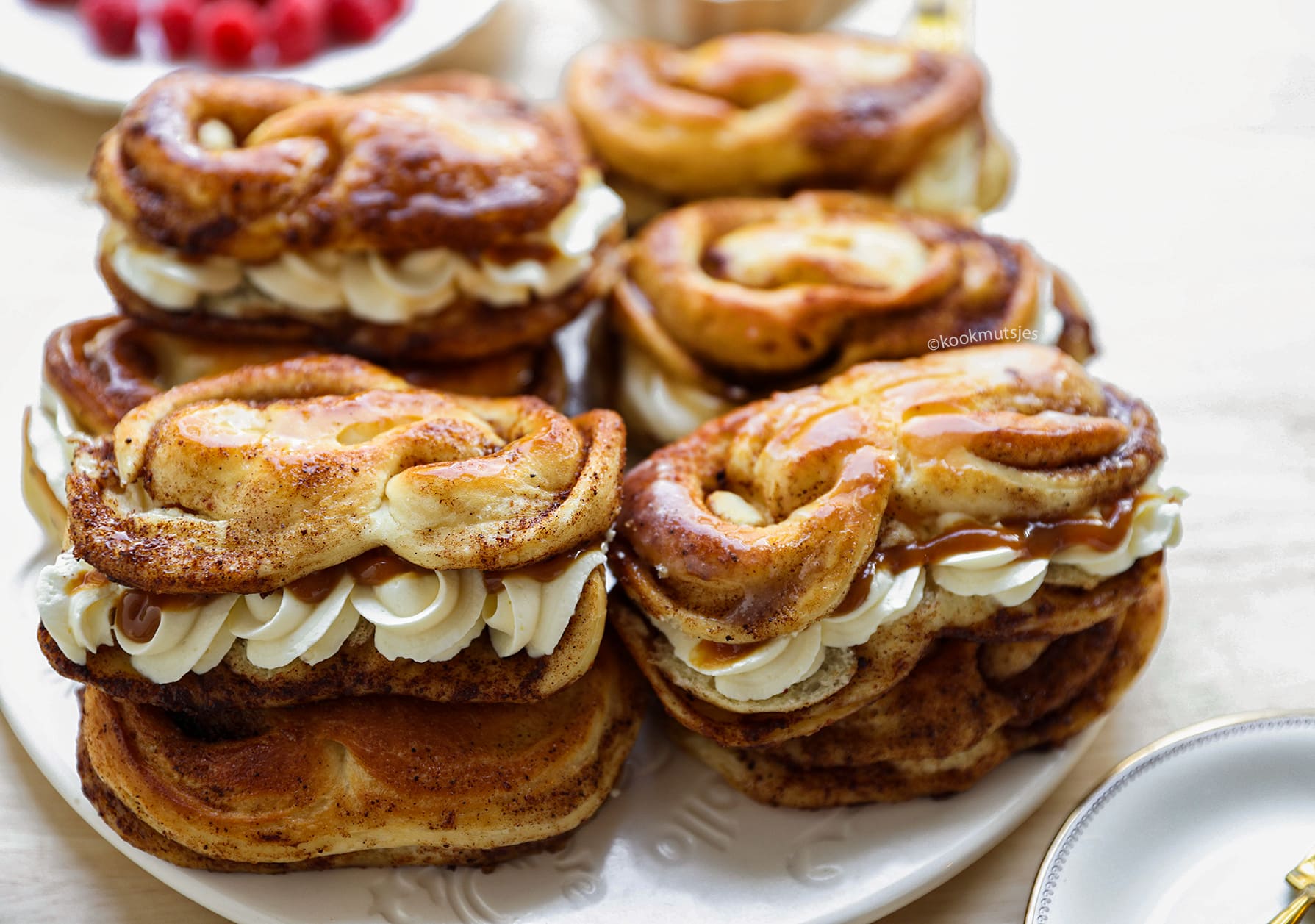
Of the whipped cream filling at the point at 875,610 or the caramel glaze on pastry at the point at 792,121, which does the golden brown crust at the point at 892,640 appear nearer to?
the whipped cream filling at the point at 875,610

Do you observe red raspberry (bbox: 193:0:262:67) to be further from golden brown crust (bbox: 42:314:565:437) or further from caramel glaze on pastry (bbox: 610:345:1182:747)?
caramel glaze on pastry (bbox: 610:345:1182:747)

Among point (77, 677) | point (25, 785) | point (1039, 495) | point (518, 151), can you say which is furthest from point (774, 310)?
point (25, 785)

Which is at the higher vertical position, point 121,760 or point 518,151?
point 518,151

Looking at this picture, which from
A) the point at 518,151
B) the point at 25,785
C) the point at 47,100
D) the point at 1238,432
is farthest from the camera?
the point at 47,100

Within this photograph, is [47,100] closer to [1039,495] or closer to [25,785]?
[25,785]

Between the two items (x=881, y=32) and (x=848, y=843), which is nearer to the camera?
(x=848, y=843)

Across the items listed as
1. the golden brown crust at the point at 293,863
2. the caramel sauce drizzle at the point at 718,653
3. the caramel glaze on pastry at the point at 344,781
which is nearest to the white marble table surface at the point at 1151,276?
the golden brown crust at the point at 293,863

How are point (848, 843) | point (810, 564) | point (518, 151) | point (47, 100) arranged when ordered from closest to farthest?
point (810, 564) → point (848, 843) → point (518, 151) → point (47, 100)

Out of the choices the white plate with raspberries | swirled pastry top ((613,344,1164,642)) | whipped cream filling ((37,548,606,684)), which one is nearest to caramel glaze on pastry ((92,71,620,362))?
swirled pastry top ((613,344,1164,642))
